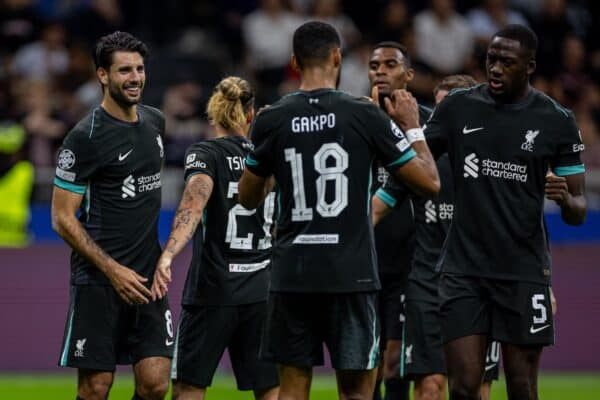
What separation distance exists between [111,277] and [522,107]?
2.69 metres

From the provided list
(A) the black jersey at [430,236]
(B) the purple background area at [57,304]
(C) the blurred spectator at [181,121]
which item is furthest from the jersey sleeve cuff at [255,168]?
A: (C) the blurred spectator at [181,121]

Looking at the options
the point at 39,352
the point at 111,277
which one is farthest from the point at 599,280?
the point at 111,277

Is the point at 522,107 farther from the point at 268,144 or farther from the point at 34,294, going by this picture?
the point at 34,294

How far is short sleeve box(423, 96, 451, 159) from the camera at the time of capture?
26.4 feet

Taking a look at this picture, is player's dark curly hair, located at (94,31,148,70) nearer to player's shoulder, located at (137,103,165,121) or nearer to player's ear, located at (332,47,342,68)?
player's shoulder, located at (137,103,165,121)

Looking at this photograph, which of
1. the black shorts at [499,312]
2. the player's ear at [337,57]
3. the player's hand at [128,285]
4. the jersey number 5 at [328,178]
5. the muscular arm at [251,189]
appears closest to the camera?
the jersey number 5 at [328,178]

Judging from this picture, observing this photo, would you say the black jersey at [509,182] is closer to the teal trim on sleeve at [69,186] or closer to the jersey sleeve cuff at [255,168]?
the jersey sleeve cuff at [255,168]

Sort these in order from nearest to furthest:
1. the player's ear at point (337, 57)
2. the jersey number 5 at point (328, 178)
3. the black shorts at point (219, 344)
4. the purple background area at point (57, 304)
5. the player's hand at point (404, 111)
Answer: the jersey number 5 at point (328, 178) < the player's ear at point (337, 57) < the player's hand at point (404, 111) < the black shorts at point (219, 344) < the purple background area at point (57, 304)

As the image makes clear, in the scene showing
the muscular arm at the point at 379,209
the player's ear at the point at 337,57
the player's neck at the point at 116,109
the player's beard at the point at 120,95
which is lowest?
the muscular arm at the point at 379,209

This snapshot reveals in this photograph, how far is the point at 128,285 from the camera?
8047mm

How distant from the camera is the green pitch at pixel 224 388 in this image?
1227 cm

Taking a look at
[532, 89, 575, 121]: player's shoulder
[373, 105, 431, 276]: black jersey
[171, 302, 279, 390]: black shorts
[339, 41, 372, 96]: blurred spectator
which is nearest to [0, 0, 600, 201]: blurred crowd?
[339, 41, 372, 96]: blurred spectator

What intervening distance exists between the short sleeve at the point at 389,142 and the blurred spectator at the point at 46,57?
33.9ft

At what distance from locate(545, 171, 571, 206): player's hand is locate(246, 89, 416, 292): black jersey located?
112cm
